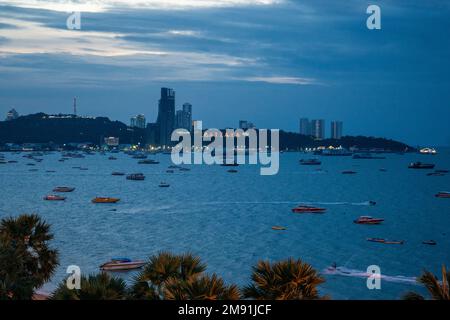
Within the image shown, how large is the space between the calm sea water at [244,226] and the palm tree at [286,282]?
25.4 metres

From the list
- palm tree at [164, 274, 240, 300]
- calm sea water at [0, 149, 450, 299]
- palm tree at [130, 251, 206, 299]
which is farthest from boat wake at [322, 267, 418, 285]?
palm tree at [164, 274, 240, 300]

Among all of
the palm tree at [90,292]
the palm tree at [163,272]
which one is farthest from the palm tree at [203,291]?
the palm tree at [163,272]

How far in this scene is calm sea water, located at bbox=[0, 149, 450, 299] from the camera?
4994 centimetres

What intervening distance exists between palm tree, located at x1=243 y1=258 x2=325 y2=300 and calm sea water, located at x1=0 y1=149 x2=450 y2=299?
2537 cm

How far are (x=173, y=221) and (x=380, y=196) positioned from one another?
54987mm

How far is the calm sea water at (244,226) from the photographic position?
4994 cm

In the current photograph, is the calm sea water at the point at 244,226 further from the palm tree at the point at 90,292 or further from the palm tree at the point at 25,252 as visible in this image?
the palm tree at the point at 90,292

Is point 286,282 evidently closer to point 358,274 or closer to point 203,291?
point 203,291

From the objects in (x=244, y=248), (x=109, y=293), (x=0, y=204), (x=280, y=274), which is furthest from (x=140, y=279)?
(x=0, y=204)

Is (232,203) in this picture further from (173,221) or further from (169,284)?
(169,284)

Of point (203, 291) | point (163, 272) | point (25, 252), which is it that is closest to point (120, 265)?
point (25, 252)

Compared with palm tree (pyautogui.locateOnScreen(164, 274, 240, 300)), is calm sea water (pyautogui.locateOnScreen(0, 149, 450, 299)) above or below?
below

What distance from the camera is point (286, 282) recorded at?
14.4 m

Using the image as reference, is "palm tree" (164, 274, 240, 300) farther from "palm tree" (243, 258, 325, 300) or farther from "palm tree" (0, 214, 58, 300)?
"palm tree" (0, 214, 58, 300)
